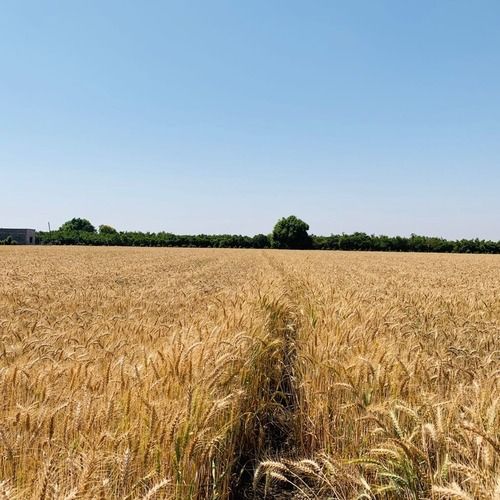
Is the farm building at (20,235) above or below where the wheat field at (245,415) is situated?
above

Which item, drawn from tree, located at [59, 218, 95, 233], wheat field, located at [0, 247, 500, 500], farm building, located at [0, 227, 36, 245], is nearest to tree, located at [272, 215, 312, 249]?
farm building, located at [0, 227, 36, 245]

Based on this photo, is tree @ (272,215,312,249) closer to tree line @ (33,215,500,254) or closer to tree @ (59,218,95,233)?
tree line @ (33,215,500,254)

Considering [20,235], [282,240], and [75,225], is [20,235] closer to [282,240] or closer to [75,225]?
[75,225]

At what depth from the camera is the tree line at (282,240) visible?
3524 inches

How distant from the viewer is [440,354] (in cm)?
357

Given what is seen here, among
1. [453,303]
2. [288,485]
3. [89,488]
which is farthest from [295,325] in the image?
[89,488]

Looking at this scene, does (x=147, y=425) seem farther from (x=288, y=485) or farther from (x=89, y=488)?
(x=288, y=485)

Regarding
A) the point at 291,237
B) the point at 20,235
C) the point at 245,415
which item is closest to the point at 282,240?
the point at 291,237

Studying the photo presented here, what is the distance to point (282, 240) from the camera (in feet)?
347

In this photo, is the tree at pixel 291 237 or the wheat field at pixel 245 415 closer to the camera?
the wheat field at pixel 245 415

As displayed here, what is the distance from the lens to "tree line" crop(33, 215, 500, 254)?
294 feet

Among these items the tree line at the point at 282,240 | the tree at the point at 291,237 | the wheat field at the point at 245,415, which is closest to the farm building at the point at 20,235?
the tree line at the point at 282,240

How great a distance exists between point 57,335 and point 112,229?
19345cm

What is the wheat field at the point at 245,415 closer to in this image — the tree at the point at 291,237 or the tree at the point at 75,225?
the tree at the point at 291,237
